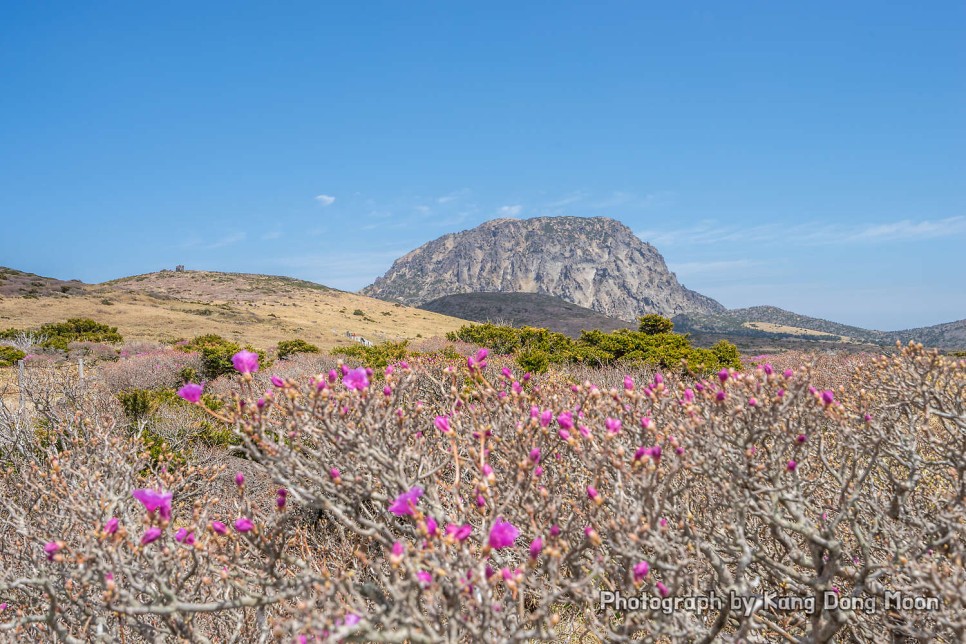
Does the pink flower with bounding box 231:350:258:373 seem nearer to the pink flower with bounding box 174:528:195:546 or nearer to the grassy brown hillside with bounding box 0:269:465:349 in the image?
the pink flower with bounding box 174:528:195:546

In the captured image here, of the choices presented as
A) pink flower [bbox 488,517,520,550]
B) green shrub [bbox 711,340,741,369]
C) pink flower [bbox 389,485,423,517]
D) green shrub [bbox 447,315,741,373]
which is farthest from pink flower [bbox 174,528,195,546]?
green shrub [bbox 711,340,741,369]

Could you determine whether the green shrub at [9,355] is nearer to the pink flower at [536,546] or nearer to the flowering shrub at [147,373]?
the flowering shrub at [147,373]

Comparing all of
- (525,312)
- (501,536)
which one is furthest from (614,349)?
(525,312)

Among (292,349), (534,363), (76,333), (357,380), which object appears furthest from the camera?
(76,333)

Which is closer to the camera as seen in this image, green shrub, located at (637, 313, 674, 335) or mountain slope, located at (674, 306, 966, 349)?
green shrub, located at (637, 313, 674, 335)

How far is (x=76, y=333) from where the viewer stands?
28.4 m

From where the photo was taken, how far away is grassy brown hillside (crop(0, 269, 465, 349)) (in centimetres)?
3568

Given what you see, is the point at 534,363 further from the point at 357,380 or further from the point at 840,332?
the point at 840,332

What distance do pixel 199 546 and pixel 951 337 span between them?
18563 cm

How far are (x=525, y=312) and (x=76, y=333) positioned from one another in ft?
316

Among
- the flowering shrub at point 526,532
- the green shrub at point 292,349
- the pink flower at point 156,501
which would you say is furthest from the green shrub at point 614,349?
the pink flower at point 156,501

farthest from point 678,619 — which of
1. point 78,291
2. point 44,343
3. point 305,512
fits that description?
point 78,291

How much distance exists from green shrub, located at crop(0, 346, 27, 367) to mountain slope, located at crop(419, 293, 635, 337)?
68678 mm

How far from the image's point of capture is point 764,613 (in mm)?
3232
